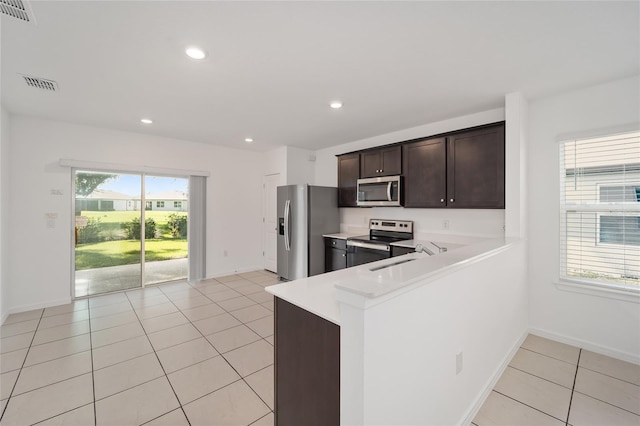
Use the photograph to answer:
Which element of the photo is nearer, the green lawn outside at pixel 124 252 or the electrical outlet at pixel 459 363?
the electrical outlet at pixel 459 363

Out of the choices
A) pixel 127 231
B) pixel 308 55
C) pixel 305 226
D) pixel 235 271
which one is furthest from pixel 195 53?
pixel 235 271

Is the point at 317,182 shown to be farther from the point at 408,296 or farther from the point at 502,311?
the point at 408,296

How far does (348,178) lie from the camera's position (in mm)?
4680

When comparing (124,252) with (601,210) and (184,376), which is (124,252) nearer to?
(184,376)

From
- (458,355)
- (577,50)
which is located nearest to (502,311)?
(458,355)

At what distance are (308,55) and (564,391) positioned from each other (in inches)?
129

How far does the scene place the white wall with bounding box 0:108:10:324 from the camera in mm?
3139

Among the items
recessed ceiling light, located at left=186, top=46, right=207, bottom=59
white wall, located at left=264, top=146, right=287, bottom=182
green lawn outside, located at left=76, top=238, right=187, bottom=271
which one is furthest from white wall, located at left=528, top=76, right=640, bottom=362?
green lawn outside, located at left=76, top=238, right=187, bottom=271

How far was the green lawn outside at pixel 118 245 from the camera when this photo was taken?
410cm

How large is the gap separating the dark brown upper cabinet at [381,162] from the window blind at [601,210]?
5.93 ft

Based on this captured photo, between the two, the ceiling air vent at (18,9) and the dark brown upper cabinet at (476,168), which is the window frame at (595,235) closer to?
the dark brown upper cabinet at (476,168)

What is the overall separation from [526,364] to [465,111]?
2.79m

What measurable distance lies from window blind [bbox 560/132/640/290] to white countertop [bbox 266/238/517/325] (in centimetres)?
161

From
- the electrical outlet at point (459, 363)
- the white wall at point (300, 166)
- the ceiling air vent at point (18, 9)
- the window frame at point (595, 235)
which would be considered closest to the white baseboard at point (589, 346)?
the window frame at point (595, 235)
